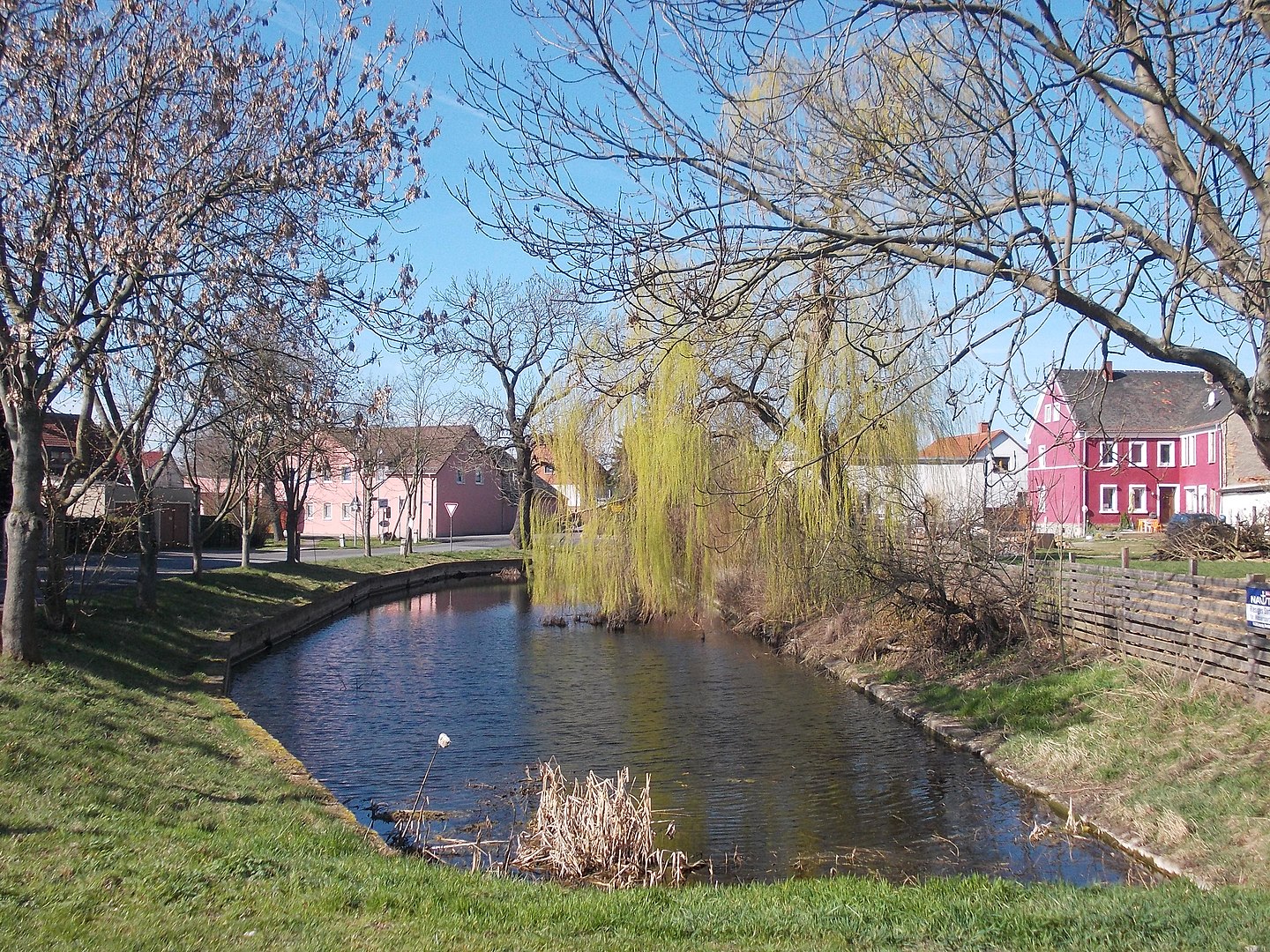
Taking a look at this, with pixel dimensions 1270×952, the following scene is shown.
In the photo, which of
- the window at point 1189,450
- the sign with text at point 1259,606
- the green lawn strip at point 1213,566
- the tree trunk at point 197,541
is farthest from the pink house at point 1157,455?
the sign with text at point 1259,606

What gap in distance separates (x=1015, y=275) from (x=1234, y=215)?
5.43ft

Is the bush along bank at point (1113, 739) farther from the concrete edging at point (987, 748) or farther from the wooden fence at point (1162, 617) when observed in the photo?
the wooden fence at point (1162, 617)

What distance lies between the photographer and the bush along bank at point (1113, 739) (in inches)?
323

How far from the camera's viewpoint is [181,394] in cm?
1730

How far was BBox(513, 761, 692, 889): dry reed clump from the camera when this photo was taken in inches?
317

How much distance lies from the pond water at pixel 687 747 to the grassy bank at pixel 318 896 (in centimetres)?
198

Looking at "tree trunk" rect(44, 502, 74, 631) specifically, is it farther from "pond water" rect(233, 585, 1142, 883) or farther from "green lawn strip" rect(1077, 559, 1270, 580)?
"green lawn strip" rect(1077, 559, 1270, 580)

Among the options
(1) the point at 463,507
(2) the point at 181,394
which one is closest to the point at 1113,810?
(2) the point at 181,394

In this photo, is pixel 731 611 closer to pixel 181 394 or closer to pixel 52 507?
pixel 181 394

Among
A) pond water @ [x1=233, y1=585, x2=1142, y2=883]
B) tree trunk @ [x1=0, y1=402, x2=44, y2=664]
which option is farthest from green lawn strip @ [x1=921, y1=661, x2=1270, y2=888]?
tree trunk @ [x1=0, y1=402, x2=44, y2=664]

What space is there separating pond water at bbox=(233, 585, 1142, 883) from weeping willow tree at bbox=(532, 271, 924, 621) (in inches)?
64.6

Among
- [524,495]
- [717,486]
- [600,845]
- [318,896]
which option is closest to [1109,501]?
[524,495]

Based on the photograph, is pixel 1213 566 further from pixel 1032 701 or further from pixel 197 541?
pixel 197 541

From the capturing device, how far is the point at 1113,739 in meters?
10.8
